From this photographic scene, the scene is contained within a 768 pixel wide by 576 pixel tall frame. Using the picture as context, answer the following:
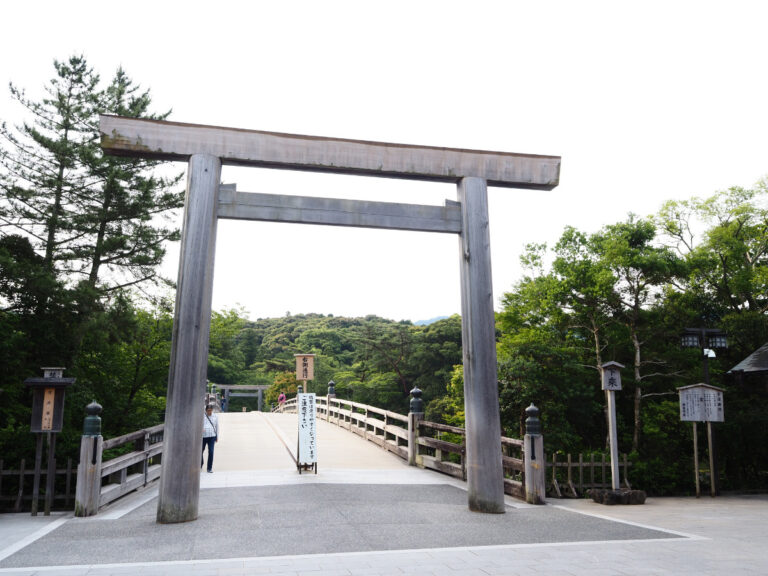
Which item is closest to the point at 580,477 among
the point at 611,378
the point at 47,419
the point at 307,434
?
the point at 611,378

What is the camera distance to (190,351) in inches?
240

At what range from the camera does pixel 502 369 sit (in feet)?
40.4

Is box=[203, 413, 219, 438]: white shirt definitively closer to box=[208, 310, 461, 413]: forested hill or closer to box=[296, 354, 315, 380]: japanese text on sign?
box=[296, 354, 315, 380]: japanese text on sign

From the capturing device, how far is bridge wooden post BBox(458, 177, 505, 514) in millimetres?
6660

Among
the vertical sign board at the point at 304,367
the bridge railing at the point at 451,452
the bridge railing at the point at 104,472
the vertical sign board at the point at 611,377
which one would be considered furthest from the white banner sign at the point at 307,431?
the vertical sign board at the point at 611,377

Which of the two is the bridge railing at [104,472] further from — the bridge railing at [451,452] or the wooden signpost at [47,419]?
the bridge railing at [451,452]

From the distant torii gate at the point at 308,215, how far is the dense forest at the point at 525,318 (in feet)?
18.3

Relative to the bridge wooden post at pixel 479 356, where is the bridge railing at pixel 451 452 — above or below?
below

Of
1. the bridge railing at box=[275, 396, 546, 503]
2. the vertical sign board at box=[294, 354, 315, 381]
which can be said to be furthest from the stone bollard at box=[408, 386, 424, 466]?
the vertical sign board at box=[294, 354, 315, 381]

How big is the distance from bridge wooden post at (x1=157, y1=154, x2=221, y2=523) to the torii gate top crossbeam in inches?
12.1

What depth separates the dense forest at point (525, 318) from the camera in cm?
1216

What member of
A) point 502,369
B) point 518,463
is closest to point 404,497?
point 518,463

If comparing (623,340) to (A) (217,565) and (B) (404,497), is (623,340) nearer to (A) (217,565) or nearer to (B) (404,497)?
(B) (404,497)

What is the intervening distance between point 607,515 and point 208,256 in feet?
20.2
